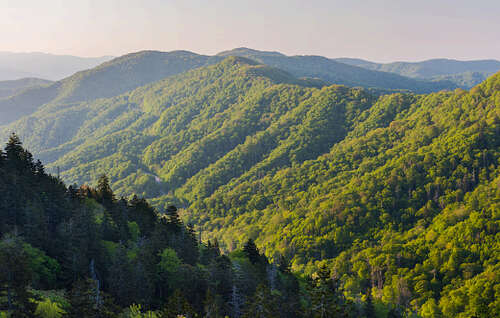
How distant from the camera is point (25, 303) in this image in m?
32.6

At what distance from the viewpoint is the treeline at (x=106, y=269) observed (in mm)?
35156

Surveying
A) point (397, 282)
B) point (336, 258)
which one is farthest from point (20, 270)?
point (336, 258)

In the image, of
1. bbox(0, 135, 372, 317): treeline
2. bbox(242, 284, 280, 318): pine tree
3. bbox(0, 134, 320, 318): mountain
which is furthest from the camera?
bbox(242, 284, 280, 318): pine tree

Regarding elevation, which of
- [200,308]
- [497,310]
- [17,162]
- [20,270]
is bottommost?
[497,310]

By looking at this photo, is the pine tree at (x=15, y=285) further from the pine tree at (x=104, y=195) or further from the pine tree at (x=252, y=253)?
the pine tree at (x=252, y=253)

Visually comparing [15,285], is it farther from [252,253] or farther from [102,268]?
[252,253]

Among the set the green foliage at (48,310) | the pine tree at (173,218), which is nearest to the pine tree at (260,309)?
the green foliage at (48,310)

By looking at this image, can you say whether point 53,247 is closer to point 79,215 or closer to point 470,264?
point 79,215

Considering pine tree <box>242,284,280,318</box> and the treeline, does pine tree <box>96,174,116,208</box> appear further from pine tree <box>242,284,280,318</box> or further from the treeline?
pine tree <box>242,284,280,318</box>

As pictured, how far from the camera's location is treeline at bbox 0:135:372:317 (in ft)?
115

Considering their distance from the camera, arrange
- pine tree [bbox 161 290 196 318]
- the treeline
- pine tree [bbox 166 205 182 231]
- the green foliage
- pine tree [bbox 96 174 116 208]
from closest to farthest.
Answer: the green foliage, the treeline, pine tree [bbox 161 290 196 318], pine tree [bbox 96 174 116 208], pine tree [bbox 166 205 182 231]

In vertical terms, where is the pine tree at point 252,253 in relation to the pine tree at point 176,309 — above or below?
below

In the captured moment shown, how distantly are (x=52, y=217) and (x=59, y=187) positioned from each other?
8.93 meters

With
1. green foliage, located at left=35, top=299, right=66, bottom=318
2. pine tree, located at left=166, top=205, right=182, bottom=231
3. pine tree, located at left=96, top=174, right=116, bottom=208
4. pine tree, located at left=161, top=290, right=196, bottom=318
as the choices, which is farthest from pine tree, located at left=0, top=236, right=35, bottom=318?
pine tree, located at left=166, top=205, right=182, bottom=231
